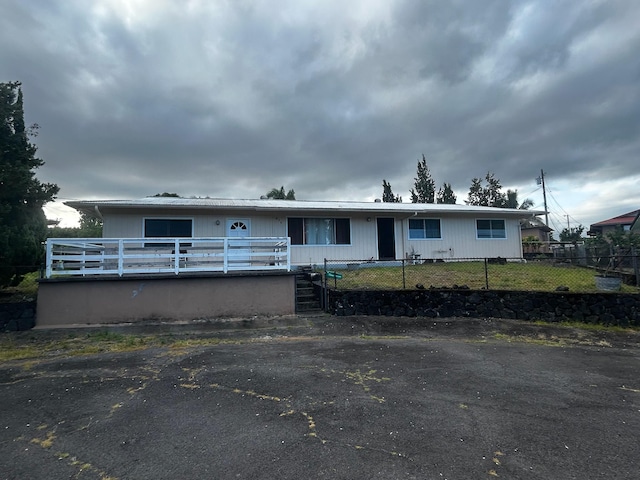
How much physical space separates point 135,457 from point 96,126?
1465 centimetres

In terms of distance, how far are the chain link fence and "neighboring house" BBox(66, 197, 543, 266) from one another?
81 centimetres

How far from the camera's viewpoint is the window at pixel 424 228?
48.9ft

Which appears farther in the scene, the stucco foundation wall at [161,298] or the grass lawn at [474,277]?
the grass lawn at [474,277]

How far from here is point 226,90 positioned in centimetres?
1262

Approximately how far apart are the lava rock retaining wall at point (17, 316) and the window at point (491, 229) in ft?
53.0

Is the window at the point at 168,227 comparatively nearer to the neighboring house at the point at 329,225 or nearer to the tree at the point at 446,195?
the neighboring house at the point at 329,225

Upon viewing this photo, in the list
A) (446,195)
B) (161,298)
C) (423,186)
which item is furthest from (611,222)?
(161,298)

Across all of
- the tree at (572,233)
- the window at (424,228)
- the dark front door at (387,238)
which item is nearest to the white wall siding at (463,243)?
the window at (424,228)

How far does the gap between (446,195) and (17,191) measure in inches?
1470

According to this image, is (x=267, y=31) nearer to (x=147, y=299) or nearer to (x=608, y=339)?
(x=147, y=299)

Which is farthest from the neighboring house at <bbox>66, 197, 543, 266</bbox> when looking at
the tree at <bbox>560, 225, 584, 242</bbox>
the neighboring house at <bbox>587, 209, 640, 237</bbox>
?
the neighboring house at <bbox>587, 209, 640, 237</bbox>

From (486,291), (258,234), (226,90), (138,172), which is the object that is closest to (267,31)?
(226,90)

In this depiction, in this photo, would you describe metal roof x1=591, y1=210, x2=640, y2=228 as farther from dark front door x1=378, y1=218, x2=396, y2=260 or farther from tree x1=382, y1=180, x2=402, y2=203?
dark front door x1=378, y1=218, x2=396, y2=260

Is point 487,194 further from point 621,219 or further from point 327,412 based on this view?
point 327,412
